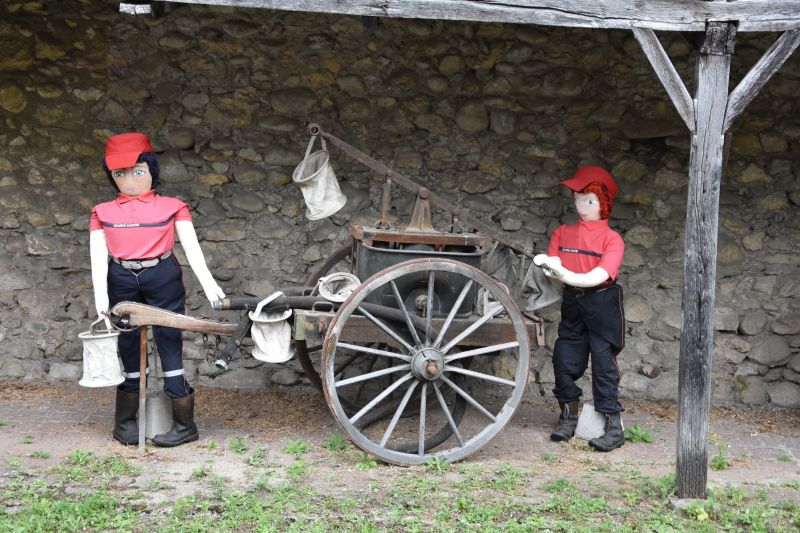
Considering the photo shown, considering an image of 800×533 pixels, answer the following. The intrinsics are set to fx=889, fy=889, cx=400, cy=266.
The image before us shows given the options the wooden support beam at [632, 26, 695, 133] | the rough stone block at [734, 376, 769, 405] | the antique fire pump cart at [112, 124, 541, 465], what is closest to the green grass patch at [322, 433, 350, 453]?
the antique fire pump cart at [112, 124, 541, 465]

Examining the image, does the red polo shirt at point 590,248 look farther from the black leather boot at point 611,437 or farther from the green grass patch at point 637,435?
the green grass patch at point 637,435

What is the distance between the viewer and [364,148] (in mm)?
5758

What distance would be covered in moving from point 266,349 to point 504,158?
2.16 m

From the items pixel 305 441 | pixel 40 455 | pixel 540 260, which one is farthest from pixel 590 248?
pixel 40 455

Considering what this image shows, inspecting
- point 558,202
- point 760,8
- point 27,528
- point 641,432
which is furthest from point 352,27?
point 27,528

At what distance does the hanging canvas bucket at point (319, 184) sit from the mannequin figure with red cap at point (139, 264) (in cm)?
67

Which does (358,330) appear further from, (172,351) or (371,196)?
(371,196)

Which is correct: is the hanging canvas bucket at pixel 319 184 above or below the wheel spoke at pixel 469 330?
above

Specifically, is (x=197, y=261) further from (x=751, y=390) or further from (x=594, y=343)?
(x=751, y=390)

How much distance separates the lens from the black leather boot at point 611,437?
4.90m

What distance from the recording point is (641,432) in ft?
16.8

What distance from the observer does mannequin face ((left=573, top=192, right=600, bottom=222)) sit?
492 centimetres

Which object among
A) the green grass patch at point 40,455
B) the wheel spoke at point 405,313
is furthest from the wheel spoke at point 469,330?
the green grass patch at point 40,455

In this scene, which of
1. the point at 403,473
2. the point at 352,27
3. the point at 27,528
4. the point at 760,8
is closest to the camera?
the point at 27,528
